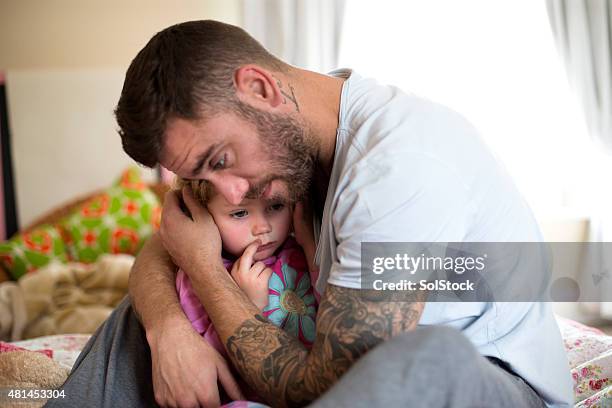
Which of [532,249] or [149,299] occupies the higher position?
[532,249]

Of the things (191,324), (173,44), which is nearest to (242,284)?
(191,324)

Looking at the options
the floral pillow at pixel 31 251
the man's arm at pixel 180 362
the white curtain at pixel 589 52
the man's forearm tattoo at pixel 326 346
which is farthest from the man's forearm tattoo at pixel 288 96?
the floral pillow at pixel 31 251

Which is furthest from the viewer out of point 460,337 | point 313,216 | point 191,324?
point 313,216

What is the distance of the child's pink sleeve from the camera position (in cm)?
151

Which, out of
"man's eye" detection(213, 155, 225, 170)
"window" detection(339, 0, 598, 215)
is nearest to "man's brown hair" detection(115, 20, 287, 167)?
"man's eye" detection(213, 155, 225, 170)

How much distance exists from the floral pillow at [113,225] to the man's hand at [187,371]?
2.42 meters

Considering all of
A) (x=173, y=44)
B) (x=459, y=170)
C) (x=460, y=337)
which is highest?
(x=173, y=44)

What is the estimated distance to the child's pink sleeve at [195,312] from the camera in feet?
4.95

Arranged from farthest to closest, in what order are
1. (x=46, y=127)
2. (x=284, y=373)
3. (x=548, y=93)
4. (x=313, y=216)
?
(x=46, y=127)
(x=548, y=93)
(x=313, y=216)
(x=284, y=373)

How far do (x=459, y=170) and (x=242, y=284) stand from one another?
1.89 feet

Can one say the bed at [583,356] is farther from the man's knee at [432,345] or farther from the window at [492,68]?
the window at [492,68]

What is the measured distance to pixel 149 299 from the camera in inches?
62.7

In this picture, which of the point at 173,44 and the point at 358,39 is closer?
the point at 173,44

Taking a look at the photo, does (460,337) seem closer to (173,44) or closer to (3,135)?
(173,44)
